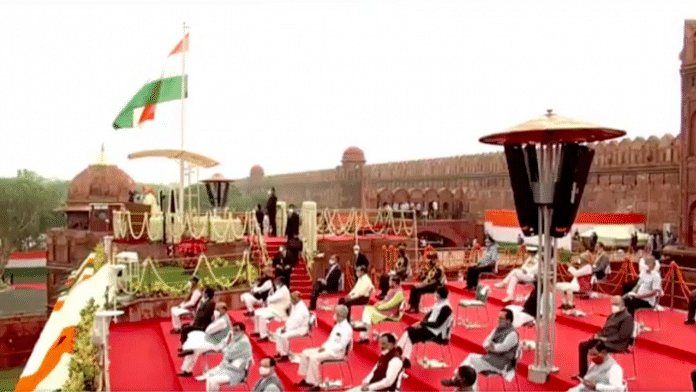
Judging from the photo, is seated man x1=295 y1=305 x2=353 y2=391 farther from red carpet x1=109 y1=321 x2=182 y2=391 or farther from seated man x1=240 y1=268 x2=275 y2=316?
seated man x1=240 y1=268 x2=275 y2=316

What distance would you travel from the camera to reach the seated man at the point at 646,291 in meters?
8.92

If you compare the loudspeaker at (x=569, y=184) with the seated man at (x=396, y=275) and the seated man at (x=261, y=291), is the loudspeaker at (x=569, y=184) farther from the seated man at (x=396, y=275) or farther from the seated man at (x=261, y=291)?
the seated man at (x=261, y=291)

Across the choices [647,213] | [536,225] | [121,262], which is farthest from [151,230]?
[647,213]

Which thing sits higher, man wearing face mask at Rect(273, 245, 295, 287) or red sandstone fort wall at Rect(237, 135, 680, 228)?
red sandstone fort wall at Rect(237, 135, 680, 228)

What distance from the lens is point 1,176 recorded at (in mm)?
41781

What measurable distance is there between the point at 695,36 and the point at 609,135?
11740mm

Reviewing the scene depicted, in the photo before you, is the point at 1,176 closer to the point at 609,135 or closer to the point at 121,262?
the point at 121,262

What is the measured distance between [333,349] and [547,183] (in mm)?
3168

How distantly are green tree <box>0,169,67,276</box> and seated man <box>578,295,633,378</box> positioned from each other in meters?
38.5

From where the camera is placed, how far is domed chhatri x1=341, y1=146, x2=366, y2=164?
49.5 m

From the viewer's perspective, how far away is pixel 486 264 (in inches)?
481

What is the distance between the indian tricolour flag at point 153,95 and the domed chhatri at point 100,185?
623 inches

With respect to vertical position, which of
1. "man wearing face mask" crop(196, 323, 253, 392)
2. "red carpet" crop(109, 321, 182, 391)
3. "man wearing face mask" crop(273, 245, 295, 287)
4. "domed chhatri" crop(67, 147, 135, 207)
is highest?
"domed chhatri" crop(67, 147, 135, 207)

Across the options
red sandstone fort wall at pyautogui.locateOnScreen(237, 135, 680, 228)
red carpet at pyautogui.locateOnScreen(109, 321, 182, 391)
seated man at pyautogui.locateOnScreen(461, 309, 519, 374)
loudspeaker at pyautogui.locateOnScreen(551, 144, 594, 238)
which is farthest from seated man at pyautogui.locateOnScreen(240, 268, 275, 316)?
red sandstone fort wall at pyautogui.locateOnScreen(237, 135, 680, 228)
